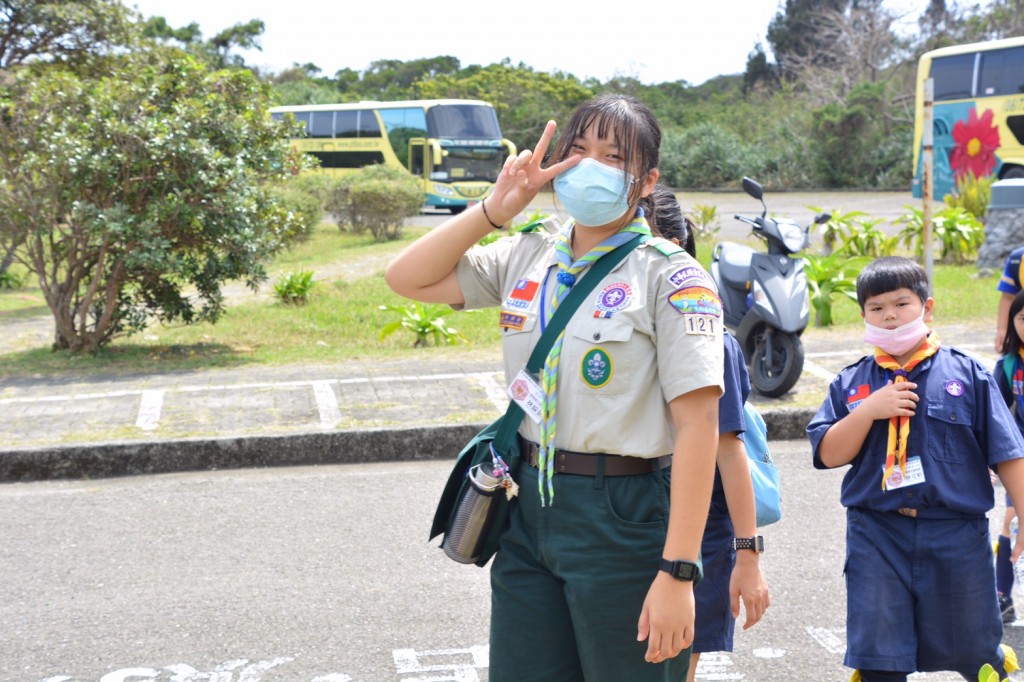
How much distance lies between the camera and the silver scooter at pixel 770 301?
23.2 feet

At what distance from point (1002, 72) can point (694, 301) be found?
21672 mm

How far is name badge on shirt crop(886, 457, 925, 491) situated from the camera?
9.85 feet

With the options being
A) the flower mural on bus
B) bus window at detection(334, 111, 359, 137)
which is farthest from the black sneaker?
bus window at detection(334, 111, 359, 137)

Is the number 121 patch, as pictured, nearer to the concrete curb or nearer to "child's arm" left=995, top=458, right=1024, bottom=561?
"child's arm" left=995, top=458, right=1024, bottom=561

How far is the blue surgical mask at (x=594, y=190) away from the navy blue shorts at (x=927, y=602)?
4.34ft

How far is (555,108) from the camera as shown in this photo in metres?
44.0

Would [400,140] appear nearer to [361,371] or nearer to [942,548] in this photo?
[361,371]

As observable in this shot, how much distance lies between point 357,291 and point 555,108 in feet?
105

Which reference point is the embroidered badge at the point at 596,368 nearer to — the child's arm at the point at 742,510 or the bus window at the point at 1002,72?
the child's arm at the point at 742,510

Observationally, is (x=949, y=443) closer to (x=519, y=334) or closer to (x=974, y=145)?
(x=519, y=334)

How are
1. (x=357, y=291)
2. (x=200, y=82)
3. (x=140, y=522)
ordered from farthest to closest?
1. (x=357, y=291)
2. (x=200, y=82)
3. (x=140, y=522)

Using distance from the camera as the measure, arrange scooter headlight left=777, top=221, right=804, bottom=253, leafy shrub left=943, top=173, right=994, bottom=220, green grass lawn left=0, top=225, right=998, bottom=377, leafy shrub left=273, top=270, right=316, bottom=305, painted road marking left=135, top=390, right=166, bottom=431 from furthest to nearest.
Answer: leafy shrub left=943, top=173, right=994, bottom=220 → leafy shrub left=273, top=270, right=316, bottom=305 → green grass lawn left=0, top=225, right=998, bottom=377 → scooter headlight left=777, top=221, right=804, bottom=253 → painted road marking left=135, top=390, right=166, bottom=431

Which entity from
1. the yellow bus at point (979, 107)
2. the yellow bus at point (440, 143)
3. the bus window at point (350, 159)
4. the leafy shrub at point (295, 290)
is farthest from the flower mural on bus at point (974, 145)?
the bus window at point (350, 159)

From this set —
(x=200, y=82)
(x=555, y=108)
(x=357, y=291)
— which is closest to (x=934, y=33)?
(x=555, y=108)
